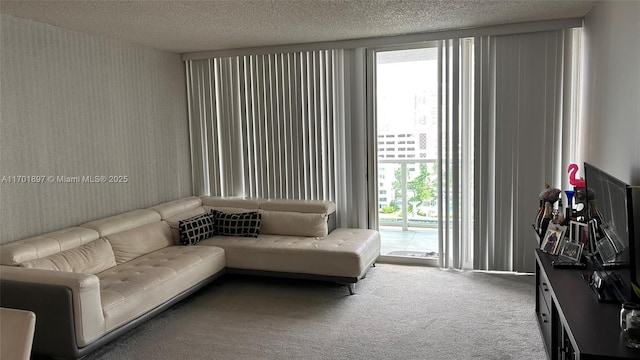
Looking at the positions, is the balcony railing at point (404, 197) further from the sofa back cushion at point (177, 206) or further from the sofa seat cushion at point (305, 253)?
the sofa back cushion at point (177, 206)

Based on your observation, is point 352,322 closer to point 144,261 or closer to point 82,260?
point 144,261

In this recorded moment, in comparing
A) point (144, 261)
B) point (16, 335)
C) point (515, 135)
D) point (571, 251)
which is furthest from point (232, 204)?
point (16, 335)

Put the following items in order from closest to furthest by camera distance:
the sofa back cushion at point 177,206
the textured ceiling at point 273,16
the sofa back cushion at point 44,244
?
the sofa back cushion at point 44,244, the textured ceiling at point 273,16, the sofa back cushion at point 177,206

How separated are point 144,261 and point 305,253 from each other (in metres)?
1.41

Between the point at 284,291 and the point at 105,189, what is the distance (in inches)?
77.2

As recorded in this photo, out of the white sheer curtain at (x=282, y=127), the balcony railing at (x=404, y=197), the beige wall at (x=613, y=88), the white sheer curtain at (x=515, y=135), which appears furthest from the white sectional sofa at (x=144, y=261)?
the beige wall at (x=613, y=88)

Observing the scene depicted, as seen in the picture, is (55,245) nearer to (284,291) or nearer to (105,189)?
(105,189)

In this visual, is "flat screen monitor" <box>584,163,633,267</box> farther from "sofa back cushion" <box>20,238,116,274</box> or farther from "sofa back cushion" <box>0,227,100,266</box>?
"sofa back cushion" <box>0,227,100,266</box>

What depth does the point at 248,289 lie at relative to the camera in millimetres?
4539

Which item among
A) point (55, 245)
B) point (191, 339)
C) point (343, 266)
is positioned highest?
point (55, 245)

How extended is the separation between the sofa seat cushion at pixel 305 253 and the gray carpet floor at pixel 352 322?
22 cm

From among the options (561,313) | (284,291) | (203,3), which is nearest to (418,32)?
(203,3)

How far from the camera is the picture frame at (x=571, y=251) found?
9.86 ft

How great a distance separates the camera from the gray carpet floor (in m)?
3.25
